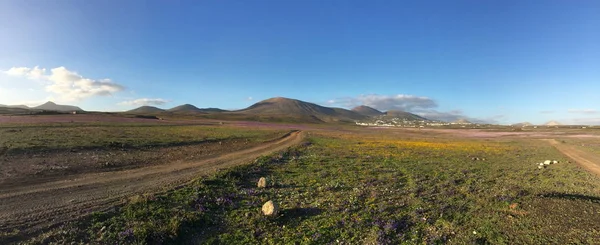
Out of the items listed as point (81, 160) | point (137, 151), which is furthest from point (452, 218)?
point (137, 151)

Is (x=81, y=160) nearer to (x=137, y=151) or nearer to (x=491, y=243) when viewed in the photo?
(x=137, y=151)

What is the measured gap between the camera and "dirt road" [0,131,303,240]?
11234 millimetres

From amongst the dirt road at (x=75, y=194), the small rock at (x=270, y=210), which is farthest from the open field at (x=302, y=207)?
the small rock at (x=270, y=210)

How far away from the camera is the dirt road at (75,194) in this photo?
1123cm

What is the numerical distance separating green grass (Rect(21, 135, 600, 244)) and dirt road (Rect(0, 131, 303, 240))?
1287 mm

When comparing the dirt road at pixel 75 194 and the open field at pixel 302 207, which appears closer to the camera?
the open field at pixel 302 207

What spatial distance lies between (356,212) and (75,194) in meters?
14.0

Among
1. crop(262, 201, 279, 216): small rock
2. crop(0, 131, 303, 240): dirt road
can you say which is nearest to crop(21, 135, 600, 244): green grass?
crop(262, 201, 279, 216): small rock

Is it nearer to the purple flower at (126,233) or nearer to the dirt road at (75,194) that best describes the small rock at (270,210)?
the purple flower at (126,233)

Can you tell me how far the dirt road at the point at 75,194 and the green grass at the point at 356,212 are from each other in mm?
1287

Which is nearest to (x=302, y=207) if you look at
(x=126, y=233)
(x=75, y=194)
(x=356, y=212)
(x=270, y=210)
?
(x=270, y=210)

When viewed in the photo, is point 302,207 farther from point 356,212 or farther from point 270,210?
point 356,212

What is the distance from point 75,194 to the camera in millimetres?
14609

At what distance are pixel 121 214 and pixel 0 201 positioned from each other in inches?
241
